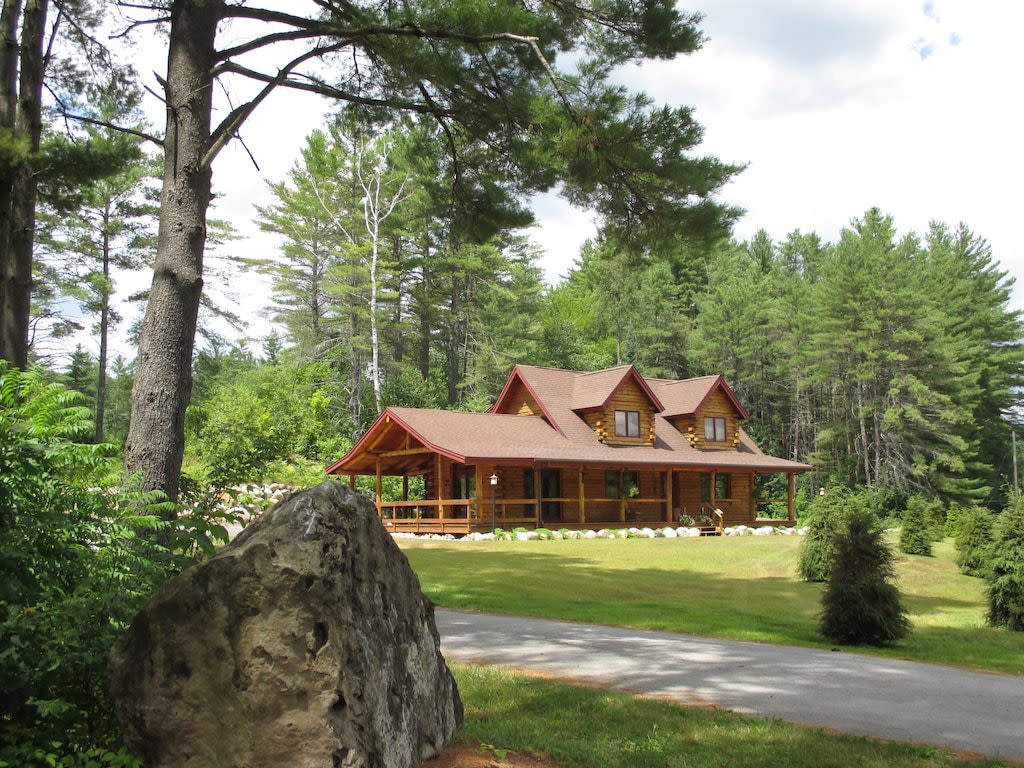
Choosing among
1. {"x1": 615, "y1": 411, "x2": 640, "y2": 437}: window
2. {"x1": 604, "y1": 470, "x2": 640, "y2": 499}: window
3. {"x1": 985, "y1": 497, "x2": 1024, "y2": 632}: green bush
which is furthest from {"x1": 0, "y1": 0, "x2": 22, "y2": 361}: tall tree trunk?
{"x1": 604, "y1": 470, "x2": 640, "y2": 499}: window

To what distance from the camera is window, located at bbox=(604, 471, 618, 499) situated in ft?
104

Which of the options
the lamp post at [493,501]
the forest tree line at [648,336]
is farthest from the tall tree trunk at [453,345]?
the lamp post at [493,501]

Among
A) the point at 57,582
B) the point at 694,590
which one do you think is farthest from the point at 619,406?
the point at 57,582

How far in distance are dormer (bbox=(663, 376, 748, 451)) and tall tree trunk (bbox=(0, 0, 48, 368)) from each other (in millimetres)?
27570

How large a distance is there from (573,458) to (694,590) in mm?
13107

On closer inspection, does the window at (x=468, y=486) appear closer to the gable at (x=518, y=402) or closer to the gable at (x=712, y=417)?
the gable at (x=518, y=402)

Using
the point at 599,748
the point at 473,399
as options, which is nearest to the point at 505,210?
the point at 599,748

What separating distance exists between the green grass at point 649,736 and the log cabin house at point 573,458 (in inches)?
744

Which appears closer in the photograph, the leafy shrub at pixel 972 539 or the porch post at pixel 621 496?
the leafy shrub at pixel 972 539

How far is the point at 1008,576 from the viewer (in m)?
12.1

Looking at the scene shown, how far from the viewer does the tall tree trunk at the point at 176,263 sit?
25.4 feet

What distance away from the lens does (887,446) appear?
154 feet

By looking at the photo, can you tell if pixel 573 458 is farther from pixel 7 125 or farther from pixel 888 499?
pixel 888 499

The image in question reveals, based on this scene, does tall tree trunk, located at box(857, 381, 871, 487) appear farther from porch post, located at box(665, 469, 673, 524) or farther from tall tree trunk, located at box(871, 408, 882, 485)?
porch post, located at box(665, 469, 673, 524)
